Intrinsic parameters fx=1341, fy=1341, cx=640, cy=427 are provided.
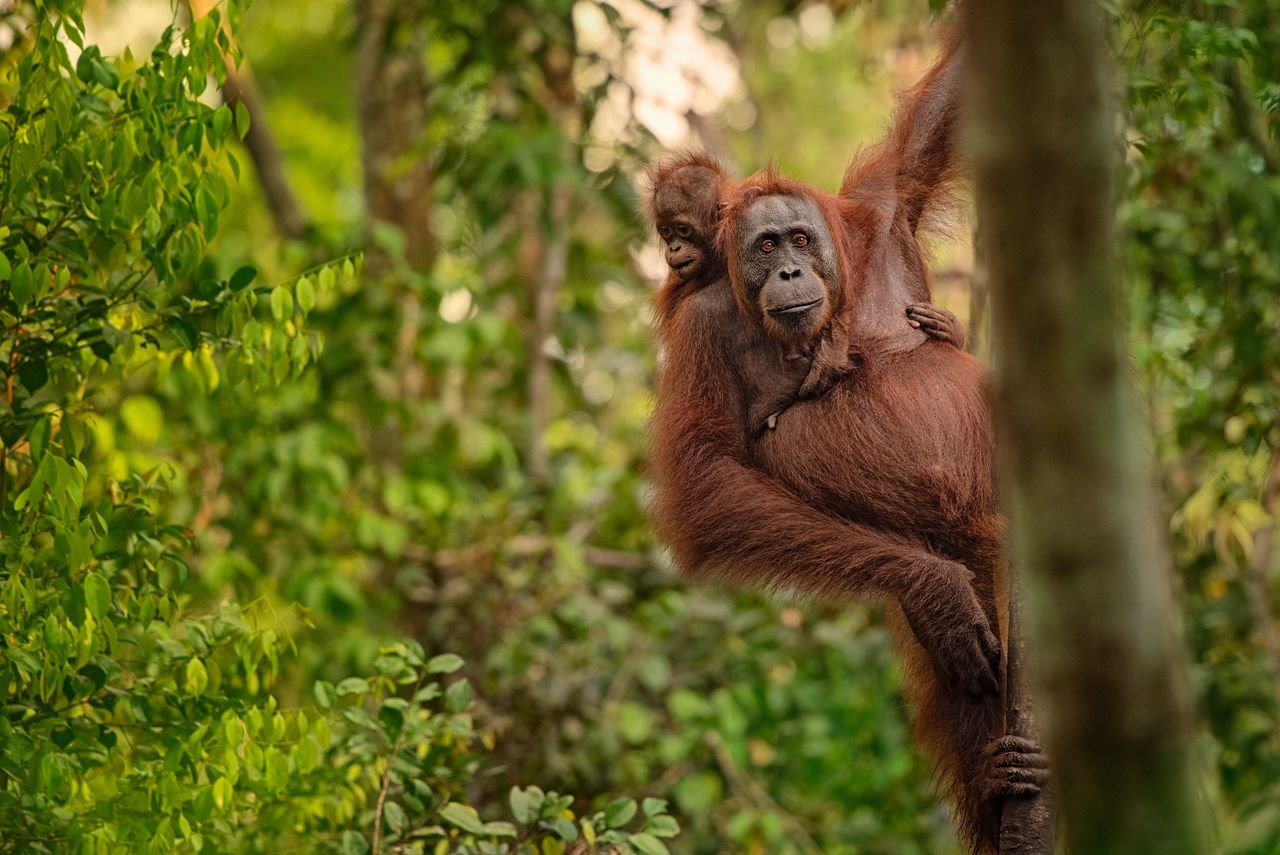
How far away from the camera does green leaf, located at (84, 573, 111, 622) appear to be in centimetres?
274

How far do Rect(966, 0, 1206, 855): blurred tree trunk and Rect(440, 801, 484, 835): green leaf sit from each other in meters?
2.20

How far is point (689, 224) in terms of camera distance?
4199 mm

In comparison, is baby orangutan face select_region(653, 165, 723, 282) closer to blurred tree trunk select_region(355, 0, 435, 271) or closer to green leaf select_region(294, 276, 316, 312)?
green leaf select_region(294, 276, 316, 312)

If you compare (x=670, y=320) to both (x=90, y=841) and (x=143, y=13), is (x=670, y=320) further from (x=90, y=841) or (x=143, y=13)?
(x=143, y=13)

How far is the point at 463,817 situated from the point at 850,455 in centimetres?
144

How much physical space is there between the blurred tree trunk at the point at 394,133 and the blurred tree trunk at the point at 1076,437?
645cm

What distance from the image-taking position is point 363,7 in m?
7.59

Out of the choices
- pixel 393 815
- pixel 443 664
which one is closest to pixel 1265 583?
pixel 443 664

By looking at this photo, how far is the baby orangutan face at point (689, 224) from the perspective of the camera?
417cm

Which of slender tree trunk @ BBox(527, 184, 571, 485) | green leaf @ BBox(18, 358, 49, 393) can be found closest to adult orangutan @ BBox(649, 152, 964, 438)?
green leaf @ BBox(18, 358, 49, 393)

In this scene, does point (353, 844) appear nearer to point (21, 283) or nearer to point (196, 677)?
point (196, 677)

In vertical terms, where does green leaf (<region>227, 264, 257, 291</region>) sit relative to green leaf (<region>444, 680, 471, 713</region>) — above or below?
above

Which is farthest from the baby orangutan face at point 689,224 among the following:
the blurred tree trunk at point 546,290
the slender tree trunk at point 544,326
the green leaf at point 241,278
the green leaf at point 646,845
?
the slender tree trunk at point 544,326

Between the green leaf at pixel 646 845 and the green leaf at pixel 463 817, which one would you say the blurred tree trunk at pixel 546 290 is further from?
the green leaf at pixel 646 845
